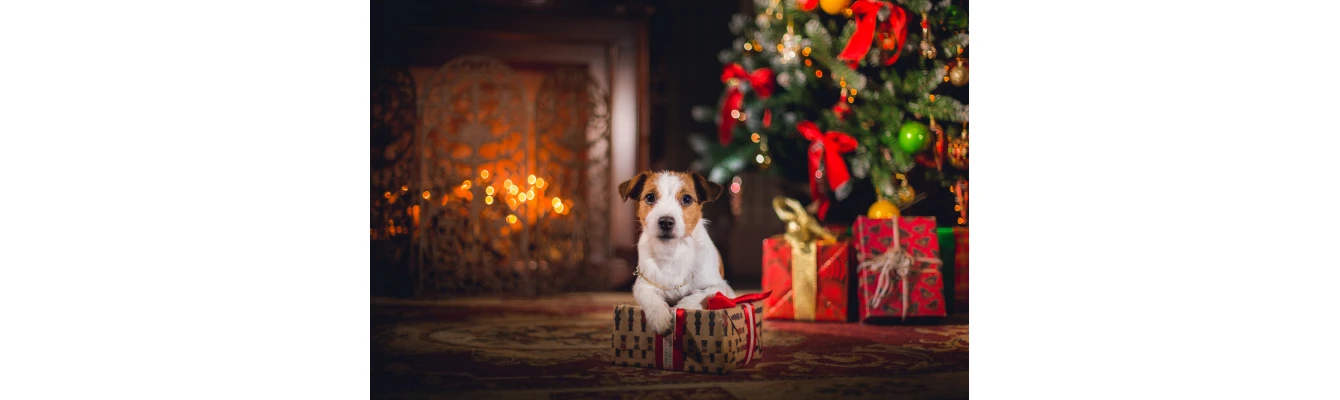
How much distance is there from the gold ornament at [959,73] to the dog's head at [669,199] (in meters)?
1.14

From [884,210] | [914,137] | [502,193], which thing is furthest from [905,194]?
[502,193]

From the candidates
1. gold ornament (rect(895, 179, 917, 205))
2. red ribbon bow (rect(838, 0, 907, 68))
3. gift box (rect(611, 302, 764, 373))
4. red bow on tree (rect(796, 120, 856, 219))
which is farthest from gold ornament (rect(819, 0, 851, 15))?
gift box (rect(611, 302, 764, 373))

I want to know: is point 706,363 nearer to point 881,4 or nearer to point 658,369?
point 658,369

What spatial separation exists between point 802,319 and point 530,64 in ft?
8.25

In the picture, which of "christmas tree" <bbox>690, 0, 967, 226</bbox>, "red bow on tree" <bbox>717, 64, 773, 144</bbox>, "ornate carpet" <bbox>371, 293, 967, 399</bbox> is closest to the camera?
"ornate carpet" <bbox>371, 293, 967, 399</bbox>

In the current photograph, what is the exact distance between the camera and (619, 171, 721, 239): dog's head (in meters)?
2.30

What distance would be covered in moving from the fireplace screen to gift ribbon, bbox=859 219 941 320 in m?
1.88

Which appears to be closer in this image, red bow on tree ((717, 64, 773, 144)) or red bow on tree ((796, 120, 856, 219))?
red bow on tree ((796, 120, 856, 219))

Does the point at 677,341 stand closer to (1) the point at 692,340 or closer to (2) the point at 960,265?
(1) the point at 692,340

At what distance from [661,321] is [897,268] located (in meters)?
1.26

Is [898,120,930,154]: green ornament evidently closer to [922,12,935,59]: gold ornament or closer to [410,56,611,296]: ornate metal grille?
[922,12,935,59]: gold ornament

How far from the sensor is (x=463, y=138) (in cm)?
460

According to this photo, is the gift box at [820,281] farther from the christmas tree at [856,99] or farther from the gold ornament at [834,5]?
the gold ornament at [834,5]

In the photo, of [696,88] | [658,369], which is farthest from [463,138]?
[658,369]
